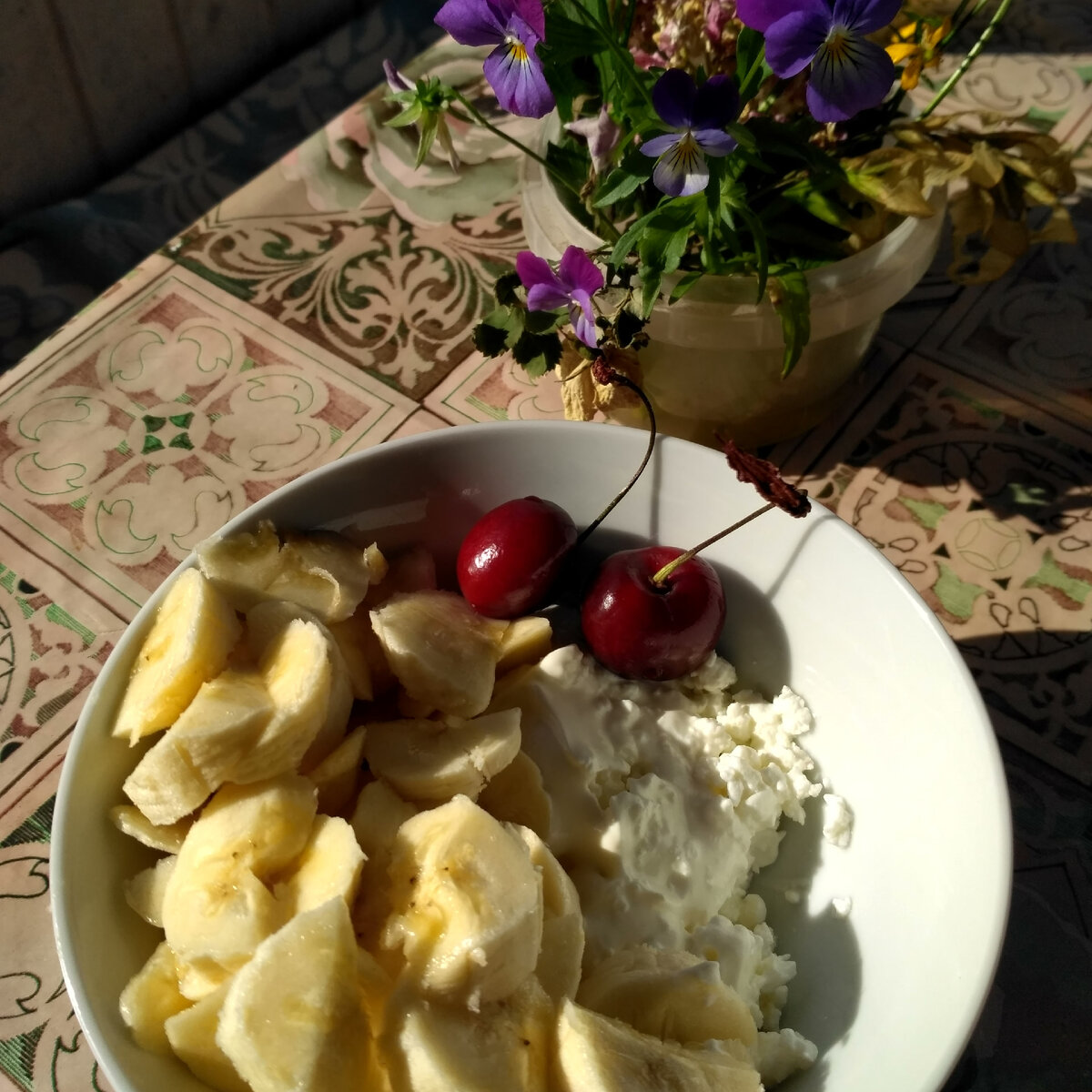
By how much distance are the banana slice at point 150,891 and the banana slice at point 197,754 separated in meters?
0.03

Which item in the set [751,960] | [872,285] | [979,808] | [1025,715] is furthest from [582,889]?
[872,285]

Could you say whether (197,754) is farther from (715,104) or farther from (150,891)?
(715,104)

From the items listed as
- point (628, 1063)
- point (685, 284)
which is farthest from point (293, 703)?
point (685, 284)

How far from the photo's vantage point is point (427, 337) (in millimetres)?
906

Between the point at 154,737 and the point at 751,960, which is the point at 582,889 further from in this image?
the point at 154,737

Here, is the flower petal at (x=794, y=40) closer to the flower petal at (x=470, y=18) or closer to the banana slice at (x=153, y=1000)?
the flower petal at (x=470, y=18)

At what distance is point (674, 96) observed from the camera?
1.70ft

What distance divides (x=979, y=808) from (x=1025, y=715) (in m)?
0.21

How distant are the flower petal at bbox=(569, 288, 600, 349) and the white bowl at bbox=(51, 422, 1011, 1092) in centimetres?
6

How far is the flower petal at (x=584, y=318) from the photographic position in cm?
61

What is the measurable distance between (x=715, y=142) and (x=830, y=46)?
0.25ft

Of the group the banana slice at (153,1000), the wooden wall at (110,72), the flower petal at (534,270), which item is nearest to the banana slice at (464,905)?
the banana slice at (153,1000)

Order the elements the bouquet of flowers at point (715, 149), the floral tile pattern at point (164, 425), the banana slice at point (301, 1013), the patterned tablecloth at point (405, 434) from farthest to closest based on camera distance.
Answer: the floral tile pattern at point (164, 425), the patterned tablecloth at point (405, 434), the bouquet of flowers at point (715, 149), the banana slice at point (301, 1013)

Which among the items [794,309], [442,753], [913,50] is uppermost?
[913,50]
